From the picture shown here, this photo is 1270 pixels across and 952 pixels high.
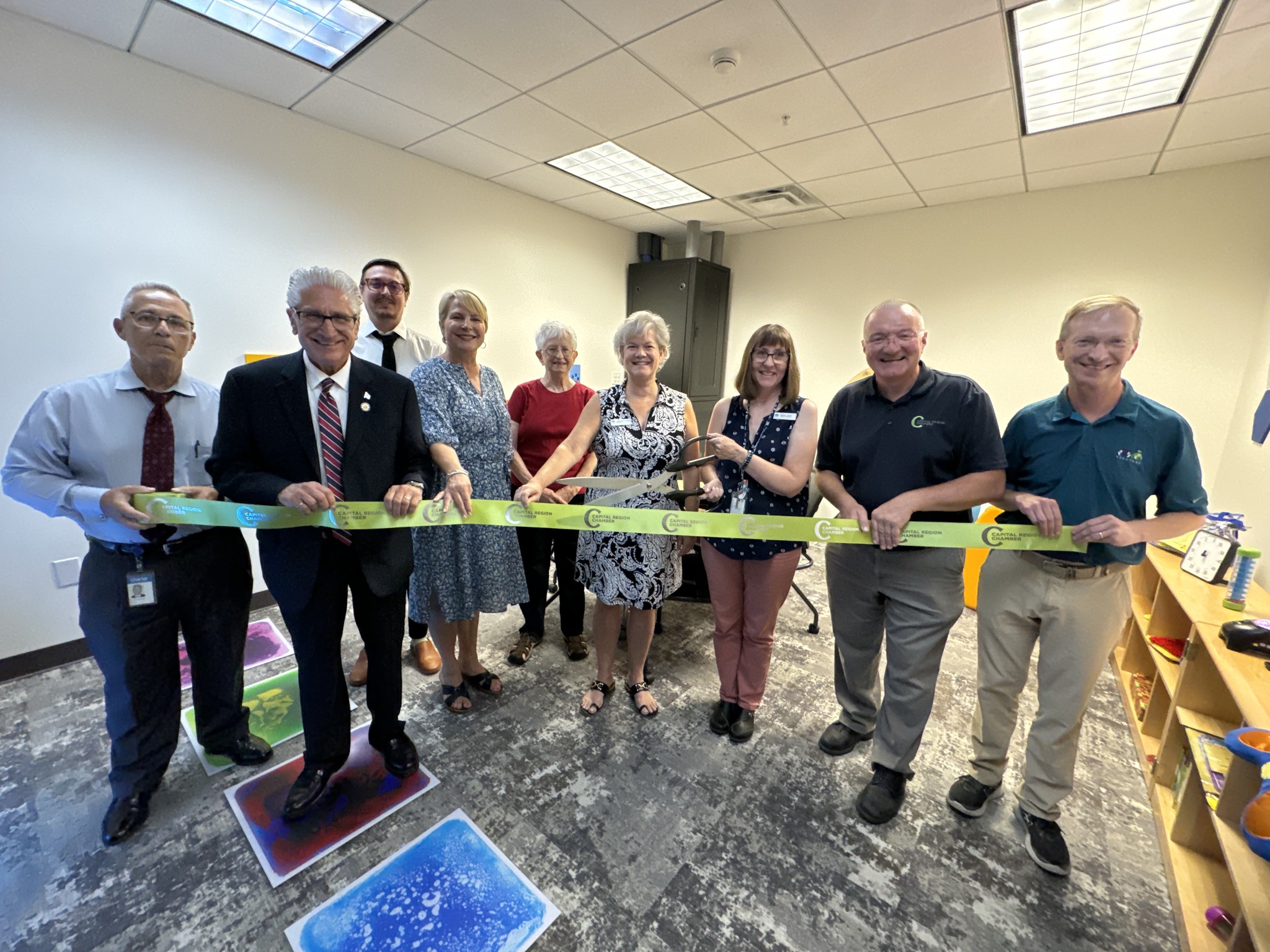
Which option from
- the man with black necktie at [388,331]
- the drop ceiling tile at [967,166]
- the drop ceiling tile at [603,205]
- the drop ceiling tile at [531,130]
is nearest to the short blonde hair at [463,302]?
the man with black necktie at [388,331]

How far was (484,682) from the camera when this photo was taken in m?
2.39

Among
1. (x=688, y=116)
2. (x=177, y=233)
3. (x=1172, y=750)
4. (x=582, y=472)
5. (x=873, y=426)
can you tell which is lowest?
(x=1172, y=750)

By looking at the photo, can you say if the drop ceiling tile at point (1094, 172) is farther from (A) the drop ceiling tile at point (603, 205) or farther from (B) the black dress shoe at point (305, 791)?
(B) the black dress shoe at point (305, 791)

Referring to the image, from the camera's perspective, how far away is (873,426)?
164 cm

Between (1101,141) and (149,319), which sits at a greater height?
(1101,141)

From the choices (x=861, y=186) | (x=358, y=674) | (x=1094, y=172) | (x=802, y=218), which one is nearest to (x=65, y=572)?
(x=358, y=674)

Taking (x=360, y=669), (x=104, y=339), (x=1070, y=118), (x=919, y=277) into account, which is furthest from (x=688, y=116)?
(x=360, y=669)

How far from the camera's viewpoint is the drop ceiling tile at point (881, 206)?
419 centimetres

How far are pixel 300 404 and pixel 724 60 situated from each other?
2403 millimetres

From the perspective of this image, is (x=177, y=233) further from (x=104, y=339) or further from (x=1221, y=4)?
(x=1221, y=4)

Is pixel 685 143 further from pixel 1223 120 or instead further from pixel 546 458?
pixel 1223 120

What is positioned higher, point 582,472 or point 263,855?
point 582,472

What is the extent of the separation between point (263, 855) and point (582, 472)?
65.9 inches

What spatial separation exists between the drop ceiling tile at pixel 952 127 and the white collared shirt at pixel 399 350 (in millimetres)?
2896
